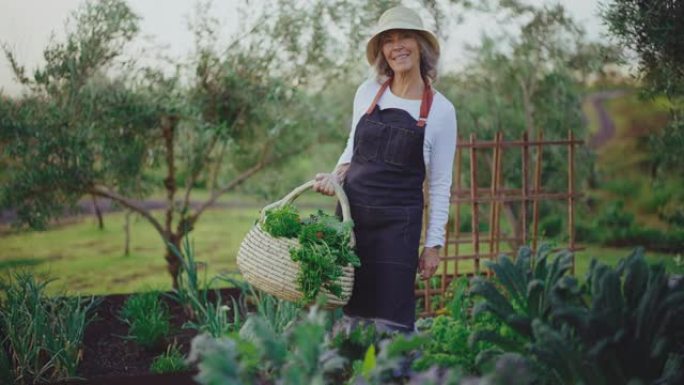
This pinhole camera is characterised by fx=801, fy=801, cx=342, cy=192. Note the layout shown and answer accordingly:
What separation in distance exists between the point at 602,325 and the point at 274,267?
4.94ft

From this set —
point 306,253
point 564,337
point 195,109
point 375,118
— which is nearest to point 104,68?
point 195,109

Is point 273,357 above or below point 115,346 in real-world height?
above

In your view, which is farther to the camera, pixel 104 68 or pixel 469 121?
pixel 469 121

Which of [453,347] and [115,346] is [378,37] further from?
[115,346]

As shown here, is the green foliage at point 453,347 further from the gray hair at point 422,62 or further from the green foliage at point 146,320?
the green foliage at point 146,320

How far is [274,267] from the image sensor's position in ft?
11.0

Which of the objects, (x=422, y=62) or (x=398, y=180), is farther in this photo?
(x=422, y=62)

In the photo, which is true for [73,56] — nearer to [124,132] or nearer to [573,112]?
[124,132]

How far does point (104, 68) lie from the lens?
614cm

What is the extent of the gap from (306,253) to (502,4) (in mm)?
5456

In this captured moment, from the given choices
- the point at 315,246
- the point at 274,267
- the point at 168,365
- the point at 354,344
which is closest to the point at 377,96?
the point at 315,246

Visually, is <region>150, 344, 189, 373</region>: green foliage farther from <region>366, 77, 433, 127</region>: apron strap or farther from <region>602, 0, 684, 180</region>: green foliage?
<region>602, 0, 684, 180</region>: green foliage

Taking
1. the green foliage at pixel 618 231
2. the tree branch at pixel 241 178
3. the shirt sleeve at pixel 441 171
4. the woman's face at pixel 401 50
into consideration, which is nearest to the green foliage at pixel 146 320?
the tree branch at pixel 241 178

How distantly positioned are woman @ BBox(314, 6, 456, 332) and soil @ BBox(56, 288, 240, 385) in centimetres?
150
